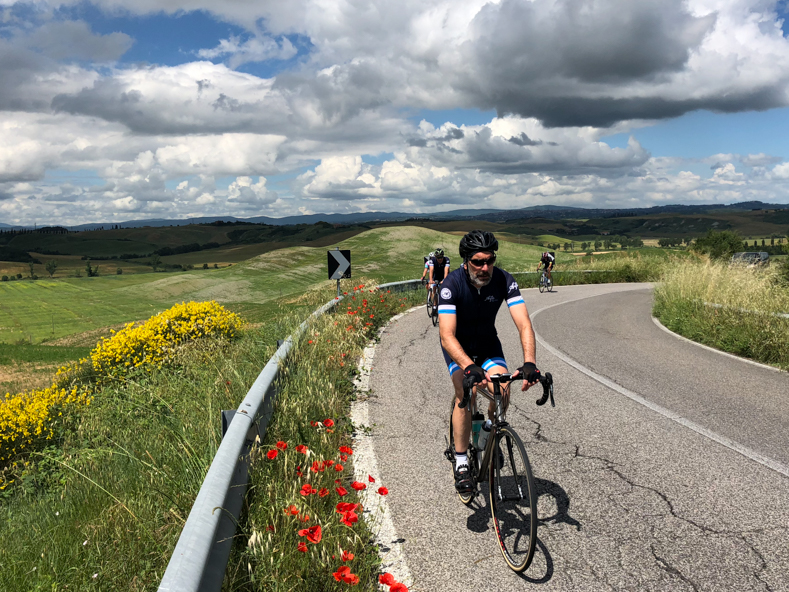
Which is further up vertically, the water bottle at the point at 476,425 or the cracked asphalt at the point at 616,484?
the water bottle at the point at 476,425

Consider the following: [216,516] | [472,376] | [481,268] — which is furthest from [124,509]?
[481,268]

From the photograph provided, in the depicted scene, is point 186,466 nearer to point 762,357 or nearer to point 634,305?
point 762,357

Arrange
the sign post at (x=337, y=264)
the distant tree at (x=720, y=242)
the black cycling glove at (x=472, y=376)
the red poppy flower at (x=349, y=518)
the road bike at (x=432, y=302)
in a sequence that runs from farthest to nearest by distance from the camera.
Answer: the distant tree at (x=720, y=242)
the road bike at (x=432, y=302)
the sign post at (x=337, y=264)
the black cycling glove at (x=472, y=376)
the red poppy flower at (x=349, y=518)

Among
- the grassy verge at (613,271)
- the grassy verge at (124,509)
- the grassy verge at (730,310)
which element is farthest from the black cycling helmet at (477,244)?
the grassy verge at (613,271)

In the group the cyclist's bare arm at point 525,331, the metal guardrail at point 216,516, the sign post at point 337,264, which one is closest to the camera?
the metal guardrail at point 216,516

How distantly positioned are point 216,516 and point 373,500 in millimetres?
1819

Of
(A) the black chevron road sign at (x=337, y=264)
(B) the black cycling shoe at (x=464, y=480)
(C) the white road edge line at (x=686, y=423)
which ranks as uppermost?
(A) the black chevron road sign at (x=337, y=264)

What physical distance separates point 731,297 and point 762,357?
3.21 meters

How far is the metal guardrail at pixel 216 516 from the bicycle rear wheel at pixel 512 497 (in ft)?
5.38

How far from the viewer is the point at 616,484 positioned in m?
4.47

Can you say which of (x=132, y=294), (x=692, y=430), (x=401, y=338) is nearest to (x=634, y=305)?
(x=401, y=338)

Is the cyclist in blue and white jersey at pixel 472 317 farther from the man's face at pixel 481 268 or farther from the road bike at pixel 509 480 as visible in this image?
the road bike at pixel 509 480

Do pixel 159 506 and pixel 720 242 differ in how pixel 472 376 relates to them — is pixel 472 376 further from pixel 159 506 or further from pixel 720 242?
pixel 720 242

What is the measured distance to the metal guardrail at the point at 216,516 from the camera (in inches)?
86.4
